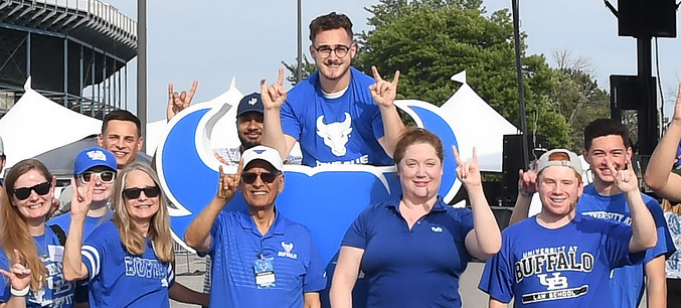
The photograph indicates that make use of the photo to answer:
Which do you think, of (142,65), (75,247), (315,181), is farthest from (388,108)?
(142,65)

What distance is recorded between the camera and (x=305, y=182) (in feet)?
16.9

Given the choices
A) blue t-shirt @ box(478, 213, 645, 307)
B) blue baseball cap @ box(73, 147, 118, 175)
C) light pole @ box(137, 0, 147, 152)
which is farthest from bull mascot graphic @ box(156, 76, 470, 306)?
light pole @ box(137, 0, 147, 152)

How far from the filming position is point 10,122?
1578 centimetres

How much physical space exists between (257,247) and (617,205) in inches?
68.2

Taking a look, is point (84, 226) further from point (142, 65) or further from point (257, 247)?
point (142, 65)

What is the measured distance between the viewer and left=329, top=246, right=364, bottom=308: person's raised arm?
427 cm

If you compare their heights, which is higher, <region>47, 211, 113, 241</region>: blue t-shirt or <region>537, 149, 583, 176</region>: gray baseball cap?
<region>537, 149, 583, 176</region>: gray baseball cap

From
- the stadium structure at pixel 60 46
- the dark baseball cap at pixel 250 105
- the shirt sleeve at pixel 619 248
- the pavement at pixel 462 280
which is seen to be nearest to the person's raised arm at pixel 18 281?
the dark baseball cap at pixel 250 105

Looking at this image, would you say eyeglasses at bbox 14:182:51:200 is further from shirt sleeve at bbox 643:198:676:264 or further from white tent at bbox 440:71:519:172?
white tent at bbox 440:71:519:172

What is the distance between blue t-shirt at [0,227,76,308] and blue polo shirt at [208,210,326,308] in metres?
0.65

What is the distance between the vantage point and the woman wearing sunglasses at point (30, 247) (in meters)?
4.21

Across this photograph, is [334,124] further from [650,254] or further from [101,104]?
[101,104]

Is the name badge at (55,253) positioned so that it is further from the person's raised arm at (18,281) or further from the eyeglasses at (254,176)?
the eyeglasses at (254,176)

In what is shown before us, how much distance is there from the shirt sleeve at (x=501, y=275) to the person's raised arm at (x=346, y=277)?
0.60 m
